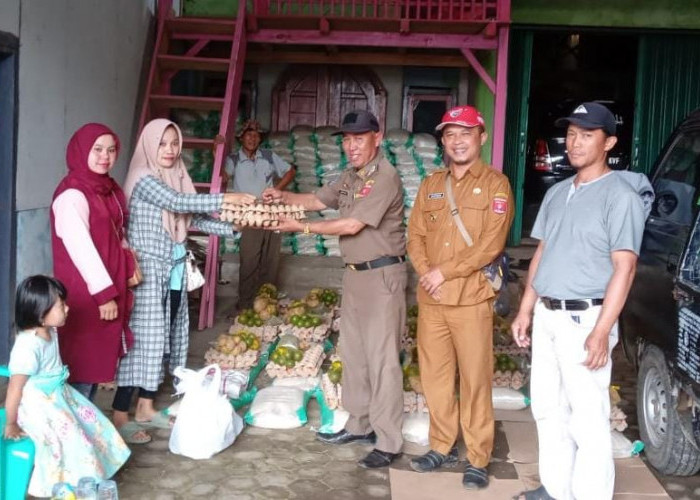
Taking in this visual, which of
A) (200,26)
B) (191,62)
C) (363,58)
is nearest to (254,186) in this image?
(191,62)

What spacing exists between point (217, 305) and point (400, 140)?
3490 mm

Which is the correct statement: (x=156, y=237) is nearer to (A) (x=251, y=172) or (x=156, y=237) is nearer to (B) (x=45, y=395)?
(B) (x=45, y=395)

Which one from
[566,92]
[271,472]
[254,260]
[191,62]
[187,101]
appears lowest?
[271,472]

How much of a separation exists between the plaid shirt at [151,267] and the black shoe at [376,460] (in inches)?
52.0

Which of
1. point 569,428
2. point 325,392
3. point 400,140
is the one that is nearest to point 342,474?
point 325,392

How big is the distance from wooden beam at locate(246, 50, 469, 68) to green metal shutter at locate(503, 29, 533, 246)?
1557 mm

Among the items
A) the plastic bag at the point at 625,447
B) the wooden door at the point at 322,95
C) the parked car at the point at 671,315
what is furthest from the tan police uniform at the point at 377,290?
the wooden door at the point at 322,95

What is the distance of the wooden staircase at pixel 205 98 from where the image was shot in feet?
24.4

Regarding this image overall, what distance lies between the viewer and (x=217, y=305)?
27.9 ft

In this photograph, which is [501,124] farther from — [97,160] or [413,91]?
[97,160]

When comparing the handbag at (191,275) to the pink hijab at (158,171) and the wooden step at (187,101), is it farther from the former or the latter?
the wooden step at (187,101)

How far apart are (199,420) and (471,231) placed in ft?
5.92

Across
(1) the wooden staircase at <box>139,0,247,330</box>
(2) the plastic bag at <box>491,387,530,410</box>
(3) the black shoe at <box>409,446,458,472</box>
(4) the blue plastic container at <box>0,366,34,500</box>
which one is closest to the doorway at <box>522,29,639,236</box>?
(1) the wooden staircase at <box>139,0,247,330</box>

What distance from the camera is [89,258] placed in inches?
161
